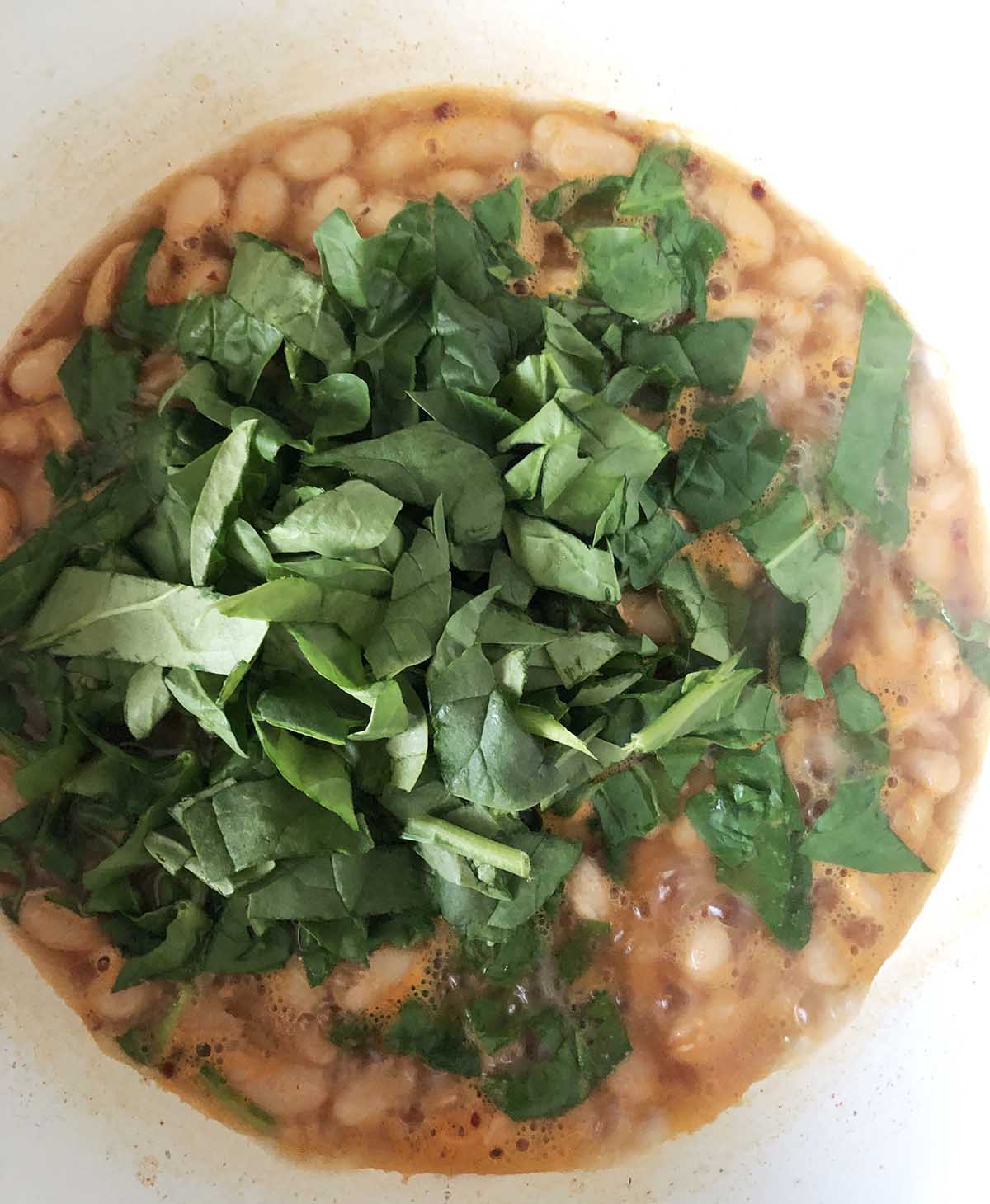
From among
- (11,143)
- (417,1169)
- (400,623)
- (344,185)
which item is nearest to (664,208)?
(344,185)

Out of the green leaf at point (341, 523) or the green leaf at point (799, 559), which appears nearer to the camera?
the green leaf at point (341, 523)

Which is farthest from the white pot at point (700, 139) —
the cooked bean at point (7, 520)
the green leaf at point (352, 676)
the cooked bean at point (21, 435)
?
the green leaf at point (352, 676)

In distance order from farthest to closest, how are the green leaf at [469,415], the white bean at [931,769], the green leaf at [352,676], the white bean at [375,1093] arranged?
the white bean at [931,769]
the white bean at [375,1093]
the green leaf at [469,415]
the green leaf at [352,676]

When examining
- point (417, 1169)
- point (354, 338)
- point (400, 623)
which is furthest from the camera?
point (417, 1169)

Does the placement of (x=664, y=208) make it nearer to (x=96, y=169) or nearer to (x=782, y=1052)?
(x=96, y=169)

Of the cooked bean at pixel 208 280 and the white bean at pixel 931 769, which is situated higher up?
the cooked bean at pixel 208 280

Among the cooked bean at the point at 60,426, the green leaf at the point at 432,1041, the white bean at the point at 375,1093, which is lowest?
the white bean at the point at 375,1093

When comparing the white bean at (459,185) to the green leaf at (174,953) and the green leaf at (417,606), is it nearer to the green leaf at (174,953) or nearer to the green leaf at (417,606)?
the green leaf at (417,606)
